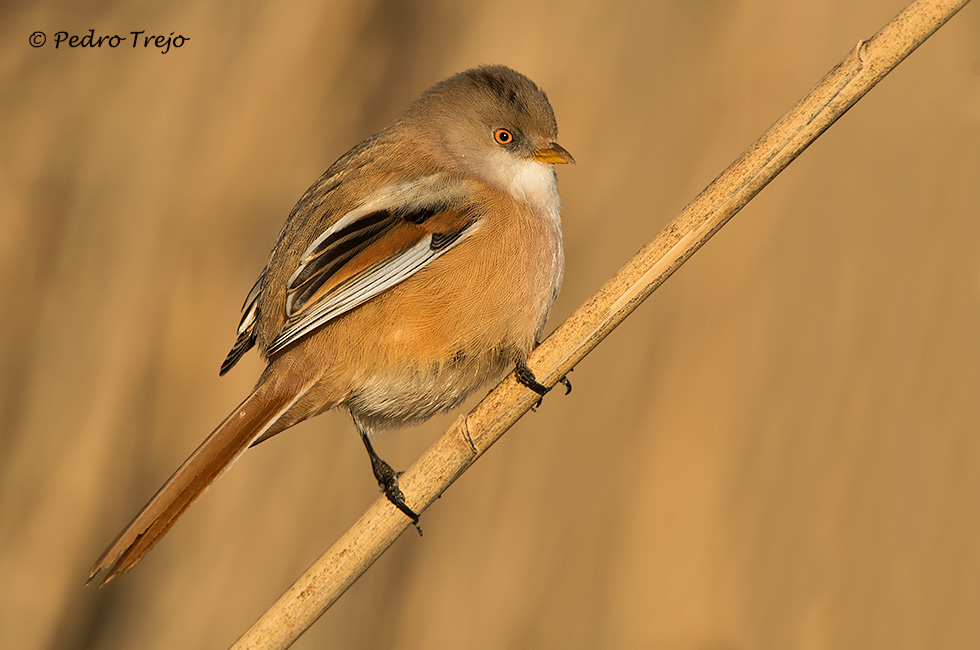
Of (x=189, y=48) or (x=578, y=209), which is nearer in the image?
(x=189, y=48)

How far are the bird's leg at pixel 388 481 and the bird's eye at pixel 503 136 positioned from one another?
1053 mm

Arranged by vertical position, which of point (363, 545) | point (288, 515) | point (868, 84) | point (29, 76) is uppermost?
point (29, 76)

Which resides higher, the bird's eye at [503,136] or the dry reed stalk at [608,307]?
the bird's eye at [503,136]

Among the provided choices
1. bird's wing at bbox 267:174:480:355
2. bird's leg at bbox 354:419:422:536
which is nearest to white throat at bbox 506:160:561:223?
bird's wing at bbox 267:174:480:355

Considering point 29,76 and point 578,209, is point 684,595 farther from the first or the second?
point 29,76

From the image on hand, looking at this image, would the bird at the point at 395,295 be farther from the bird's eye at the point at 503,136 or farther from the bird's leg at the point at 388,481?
the bird's eye at the point at 503,136

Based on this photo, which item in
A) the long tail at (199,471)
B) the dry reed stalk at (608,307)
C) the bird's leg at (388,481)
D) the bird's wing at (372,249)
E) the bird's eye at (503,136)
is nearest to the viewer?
the dry reed stalk at (608,307)

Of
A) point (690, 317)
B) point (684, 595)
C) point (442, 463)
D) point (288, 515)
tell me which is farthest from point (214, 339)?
point (684, 595)

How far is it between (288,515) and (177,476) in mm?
1004

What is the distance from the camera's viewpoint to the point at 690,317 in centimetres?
336

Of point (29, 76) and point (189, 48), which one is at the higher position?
point (29, 76)

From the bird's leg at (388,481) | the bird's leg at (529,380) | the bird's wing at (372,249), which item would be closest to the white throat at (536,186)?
the bird's wing at (372,249)

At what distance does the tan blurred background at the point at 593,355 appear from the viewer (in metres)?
3.09

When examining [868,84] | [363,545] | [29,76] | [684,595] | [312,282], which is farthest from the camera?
[684,595]
